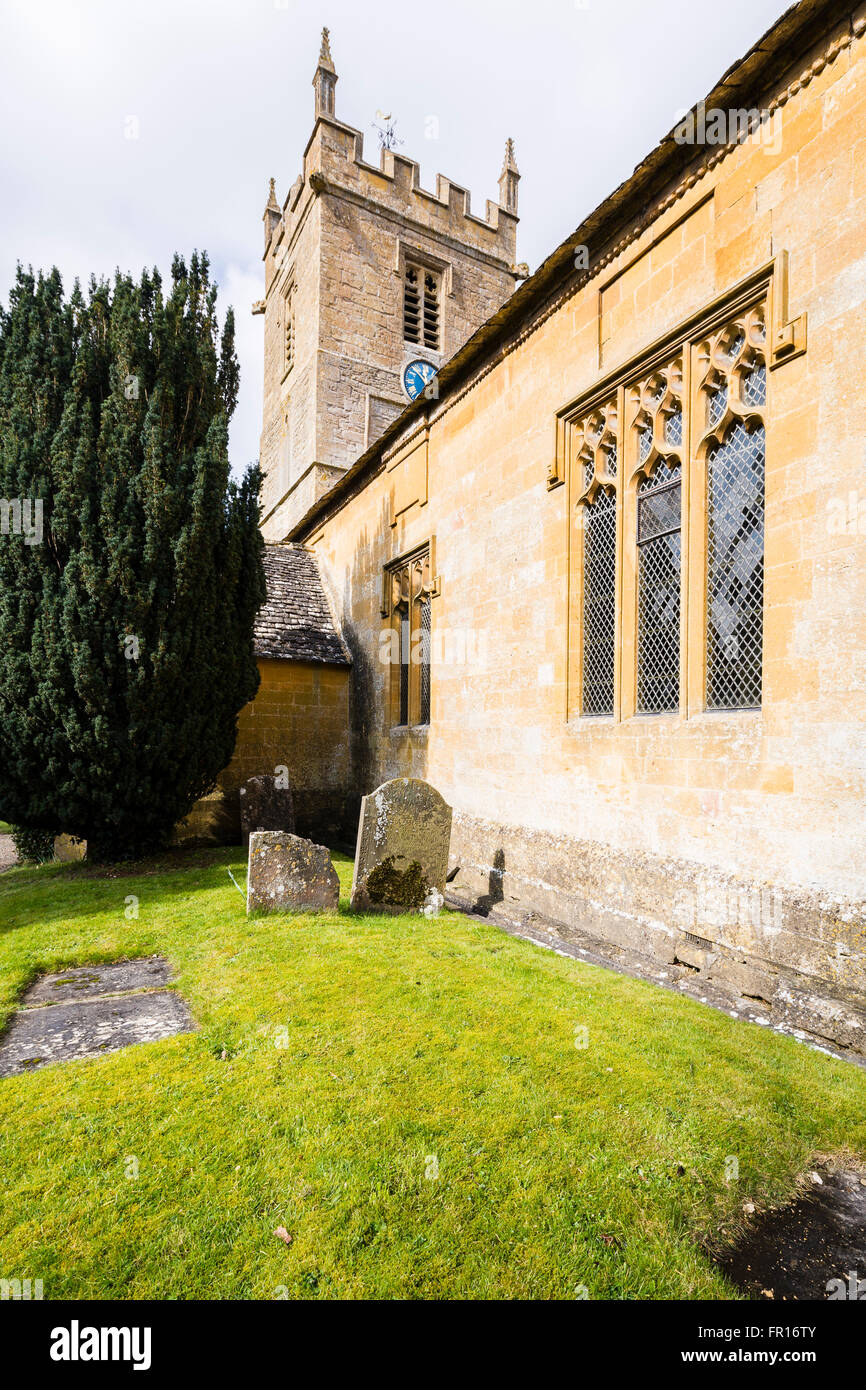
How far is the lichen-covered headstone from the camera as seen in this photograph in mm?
6141

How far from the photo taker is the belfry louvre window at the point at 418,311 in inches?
798

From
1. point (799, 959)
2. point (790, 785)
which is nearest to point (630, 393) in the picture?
point (790, 785)

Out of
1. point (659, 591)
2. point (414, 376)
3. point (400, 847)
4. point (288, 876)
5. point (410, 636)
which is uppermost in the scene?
point (414, 376)

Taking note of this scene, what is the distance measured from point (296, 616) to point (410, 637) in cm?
371

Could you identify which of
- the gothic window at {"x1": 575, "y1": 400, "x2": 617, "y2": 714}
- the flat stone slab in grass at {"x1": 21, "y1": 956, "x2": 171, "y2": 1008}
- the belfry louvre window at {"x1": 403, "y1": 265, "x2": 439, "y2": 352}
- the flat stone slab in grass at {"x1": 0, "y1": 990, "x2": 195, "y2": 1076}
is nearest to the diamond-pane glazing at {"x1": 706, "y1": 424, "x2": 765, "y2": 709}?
the gothic window at {"x1": 575, "y1": 400, "x2": 617, "y2": 714}

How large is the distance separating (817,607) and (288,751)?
9823 millimetres

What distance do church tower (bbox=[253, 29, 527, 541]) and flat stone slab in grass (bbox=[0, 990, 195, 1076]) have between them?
16.2 meters

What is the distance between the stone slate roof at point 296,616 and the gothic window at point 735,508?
817cm

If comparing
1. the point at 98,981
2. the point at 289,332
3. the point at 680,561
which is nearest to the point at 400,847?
the point at 98,981

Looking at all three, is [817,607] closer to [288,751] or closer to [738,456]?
[738,456]

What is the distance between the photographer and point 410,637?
11.0 m

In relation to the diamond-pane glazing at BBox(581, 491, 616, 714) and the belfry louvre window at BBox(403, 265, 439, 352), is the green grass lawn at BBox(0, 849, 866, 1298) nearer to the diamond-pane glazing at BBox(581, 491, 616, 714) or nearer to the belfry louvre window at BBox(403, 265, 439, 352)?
the diamond-pane glazing at BBox(581, 491, 616, 714)

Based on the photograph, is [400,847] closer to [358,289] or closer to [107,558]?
[107,558]

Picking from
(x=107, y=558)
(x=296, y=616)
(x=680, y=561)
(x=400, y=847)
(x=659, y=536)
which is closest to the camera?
(x=680, y=561)
